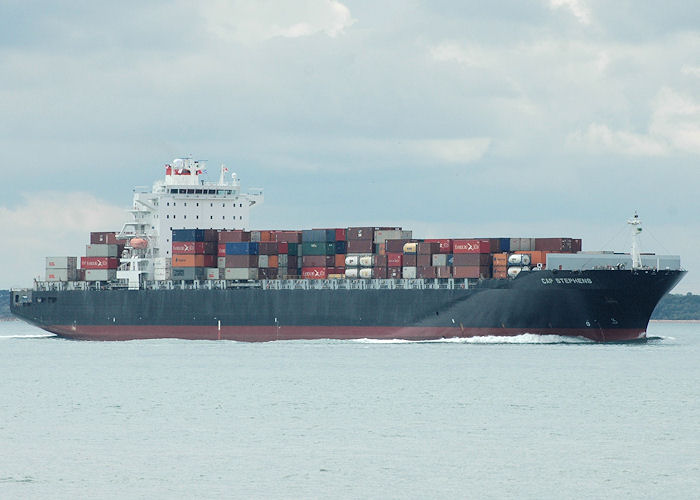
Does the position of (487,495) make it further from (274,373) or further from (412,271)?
(412,271)

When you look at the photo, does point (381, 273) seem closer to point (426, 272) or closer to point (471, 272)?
point (426, 272)

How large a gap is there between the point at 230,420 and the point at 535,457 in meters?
11.6

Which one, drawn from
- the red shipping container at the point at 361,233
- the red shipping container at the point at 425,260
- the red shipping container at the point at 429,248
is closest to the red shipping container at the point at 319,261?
the red shipping container at the point at 361,233

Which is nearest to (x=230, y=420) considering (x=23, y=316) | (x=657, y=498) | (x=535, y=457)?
(x=535, y=457)

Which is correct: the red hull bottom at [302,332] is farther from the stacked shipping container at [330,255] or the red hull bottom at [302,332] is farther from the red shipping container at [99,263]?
the red shipping container at [99,263]

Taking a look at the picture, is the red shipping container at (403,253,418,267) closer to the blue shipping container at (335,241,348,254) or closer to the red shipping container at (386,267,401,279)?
the red shipping container at (386,267,401,279)

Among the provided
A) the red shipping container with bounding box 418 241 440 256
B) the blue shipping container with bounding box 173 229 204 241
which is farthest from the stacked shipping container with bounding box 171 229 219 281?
the red shipping container with bounding box 418 241 440 256

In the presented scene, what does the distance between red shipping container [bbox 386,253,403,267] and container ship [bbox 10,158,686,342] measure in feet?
0.27

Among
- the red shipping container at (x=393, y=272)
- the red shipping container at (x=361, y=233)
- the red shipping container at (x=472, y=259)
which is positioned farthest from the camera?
the red shipping container at (x=361, y=233)

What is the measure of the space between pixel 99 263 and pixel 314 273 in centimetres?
1678

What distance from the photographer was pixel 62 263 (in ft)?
292

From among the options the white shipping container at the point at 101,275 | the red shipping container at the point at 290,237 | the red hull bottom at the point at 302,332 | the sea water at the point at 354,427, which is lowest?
the sea water at the point at 354,427

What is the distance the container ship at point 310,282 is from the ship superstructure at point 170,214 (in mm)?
92

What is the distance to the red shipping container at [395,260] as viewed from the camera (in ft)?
243
